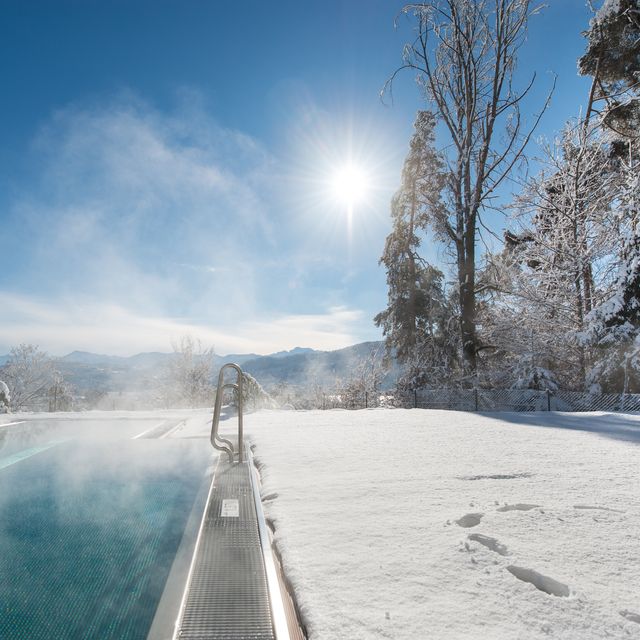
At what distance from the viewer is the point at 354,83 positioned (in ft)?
37.1

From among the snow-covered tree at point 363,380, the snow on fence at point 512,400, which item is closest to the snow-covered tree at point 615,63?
the snow on fence at point 512,400

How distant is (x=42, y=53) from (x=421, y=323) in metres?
11.9

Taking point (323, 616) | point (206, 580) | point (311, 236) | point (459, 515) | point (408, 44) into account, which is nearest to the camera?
point (323, 616)

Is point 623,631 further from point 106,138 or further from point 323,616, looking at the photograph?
point 106,138

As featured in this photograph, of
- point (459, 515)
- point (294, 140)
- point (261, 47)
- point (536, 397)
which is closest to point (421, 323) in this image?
point (536, 397)

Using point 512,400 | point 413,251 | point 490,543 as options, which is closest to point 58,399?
point 413,251

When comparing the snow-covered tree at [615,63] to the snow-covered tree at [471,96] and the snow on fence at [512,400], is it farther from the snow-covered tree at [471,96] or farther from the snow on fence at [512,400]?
the snow on fence at [512,400]

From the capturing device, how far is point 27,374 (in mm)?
24016

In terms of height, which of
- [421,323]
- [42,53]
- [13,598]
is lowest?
[13,598]

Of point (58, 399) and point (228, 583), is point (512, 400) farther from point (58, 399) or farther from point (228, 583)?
point (58, 399)

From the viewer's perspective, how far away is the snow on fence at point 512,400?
8508 mm

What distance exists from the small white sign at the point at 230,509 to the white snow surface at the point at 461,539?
0.64ft

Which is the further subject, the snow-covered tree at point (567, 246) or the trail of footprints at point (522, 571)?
the snow-covered tree at point (567, 246)

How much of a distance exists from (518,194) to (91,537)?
12.9m
